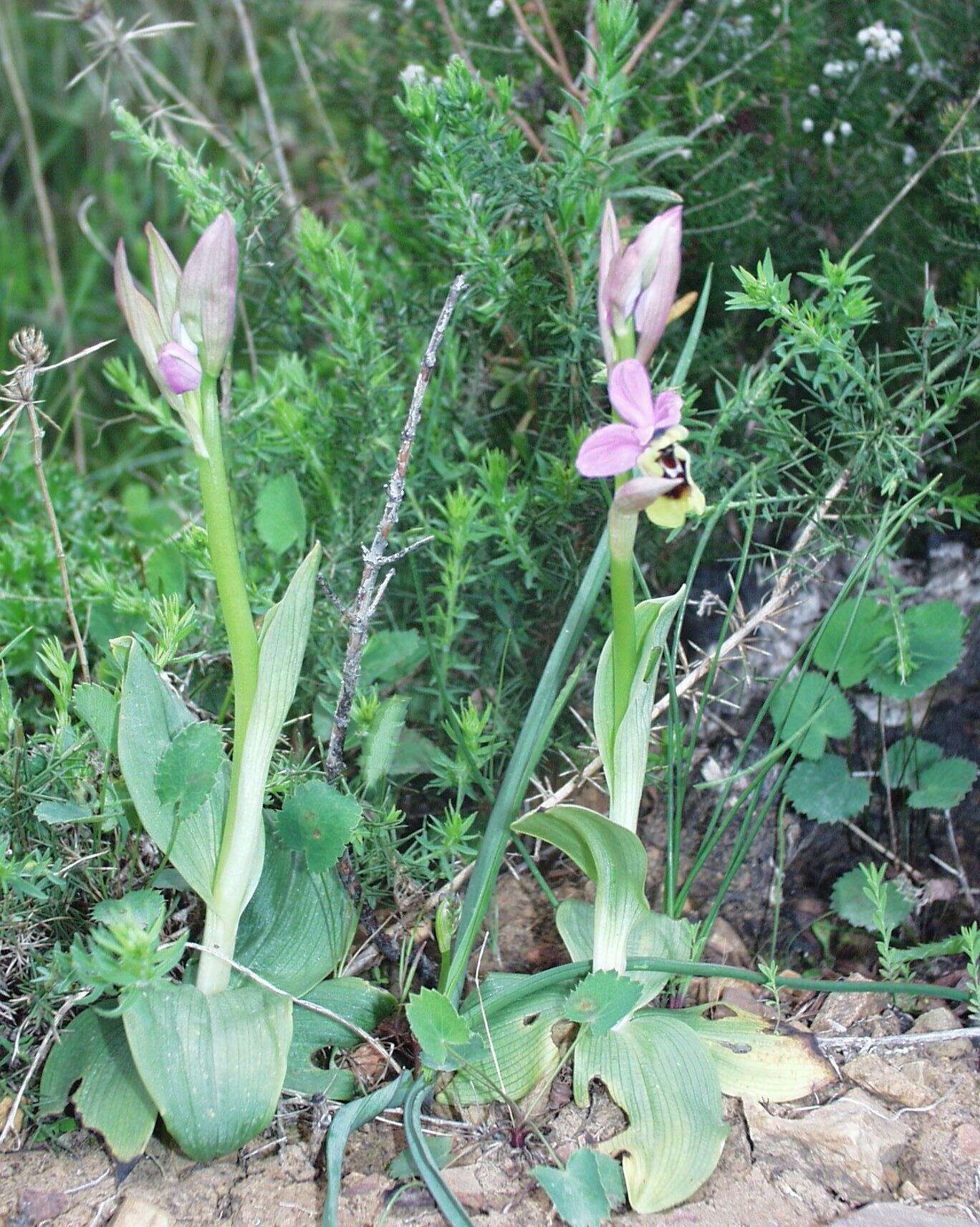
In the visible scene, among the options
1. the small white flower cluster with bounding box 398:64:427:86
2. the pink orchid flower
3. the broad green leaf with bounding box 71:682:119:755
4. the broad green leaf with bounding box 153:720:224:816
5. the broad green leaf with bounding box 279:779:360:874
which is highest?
the small white flower cluster with bounding box 398:64:427:86

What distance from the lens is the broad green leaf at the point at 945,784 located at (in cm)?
156

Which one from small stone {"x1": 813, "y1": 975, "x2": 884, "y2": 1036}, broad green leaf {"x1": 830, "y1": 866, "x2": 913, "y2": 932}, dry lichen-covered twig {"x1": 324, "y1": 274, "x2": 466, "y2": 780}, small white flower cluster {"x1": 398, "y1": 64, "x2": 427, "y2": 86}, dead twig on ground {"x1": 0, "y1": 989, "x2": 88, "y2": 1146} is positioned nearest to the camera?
dead twig on ground {"x1": 0, "y1": 989, "x2": 88, "y2": 1146}

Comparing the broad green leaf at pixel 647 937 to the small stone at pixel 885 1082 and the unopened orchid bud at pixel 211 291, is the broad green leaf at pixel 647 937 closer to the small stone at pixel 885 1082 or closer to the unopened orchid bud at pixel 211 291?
the small stone at pixel 885 1082

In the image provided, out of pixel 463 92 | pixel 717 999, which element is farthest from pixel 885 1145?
pixel 463 92

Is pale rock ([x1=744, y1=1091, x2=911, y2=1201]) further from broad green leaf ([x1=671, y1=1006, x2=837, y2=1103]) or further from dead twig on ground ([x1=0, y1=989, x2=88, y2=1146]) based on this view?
dead twig on ground ([x1=0, y1=989, x2=88, y2=1146])

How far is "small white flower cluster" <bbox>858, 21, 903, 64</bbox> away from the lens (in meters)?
1.90

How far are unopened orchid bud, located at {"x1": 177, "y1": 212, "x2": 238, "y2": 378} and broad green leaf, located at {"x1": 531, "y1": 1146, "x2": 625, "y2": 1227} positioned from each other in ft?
3.01

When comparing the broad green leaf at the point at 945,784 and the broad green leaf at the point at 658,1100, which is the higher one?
the broad green leaf at the point at 945,784

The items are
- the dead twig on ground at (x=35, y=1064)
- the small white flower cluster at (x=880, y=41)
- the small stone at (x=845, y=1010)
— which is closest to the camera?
the dead twig on ground at (x=35, y=1064)

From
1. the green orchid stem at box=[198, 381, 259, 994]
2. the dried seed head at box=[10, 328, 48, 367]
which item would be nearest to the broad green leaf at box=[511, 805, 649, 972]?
the green orchid stem at box=[198, 381, 259, 994]

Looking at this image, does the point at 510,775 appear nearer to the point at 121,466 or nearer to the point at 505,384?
the point at 505,384

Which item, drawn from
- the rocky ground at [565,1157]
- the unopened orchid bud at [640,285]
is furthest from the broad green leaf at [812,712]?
the unopened orchid bud at [640,285]

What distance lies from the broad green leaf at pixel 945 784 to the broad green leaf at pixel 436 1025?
0.79m

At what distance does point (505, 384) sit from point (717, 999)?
41.6 inches
